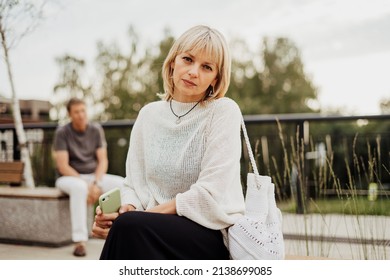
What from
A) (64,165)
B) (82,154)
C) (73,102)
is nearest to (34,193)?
(64,165)

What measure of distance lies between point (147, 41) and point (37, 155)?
12602 mm

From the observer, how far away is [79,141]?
13.6ft

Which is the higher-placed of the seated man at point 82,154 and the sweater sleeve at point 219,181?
the sweater sleeve at point 219,181

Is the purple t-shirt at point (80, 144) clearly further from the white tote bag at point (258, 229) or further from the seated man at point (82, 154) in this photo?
the white tote bag at point (258, 229)

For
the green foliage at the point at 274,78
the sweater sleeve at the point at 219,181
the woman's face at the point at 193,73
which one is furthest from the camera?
the green foliage at the point at 274,78

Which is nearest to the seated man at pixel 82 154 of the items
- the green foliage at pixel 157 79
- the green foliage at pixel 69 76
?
the green foliage at pixel 157 79

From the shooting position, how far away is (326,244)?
3.25m

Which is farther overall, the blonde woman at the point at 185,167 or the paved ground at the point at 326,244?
the paved ground at the point at 326,244

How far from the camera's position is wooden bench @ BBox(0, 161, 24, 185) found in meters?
4.18

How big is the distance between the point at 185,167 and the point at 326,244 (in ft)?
6.10

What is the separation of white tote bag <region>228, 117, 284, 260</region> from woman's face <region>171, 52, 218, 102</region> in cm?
32

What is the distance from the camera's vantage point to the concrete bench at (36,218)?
12.3 feet

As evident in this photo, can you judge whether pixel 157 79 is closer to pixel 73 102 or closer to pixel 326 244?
pixel 73 102

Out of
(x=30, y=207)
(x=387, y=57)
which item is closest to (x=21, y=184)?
(x=30, y=207)
